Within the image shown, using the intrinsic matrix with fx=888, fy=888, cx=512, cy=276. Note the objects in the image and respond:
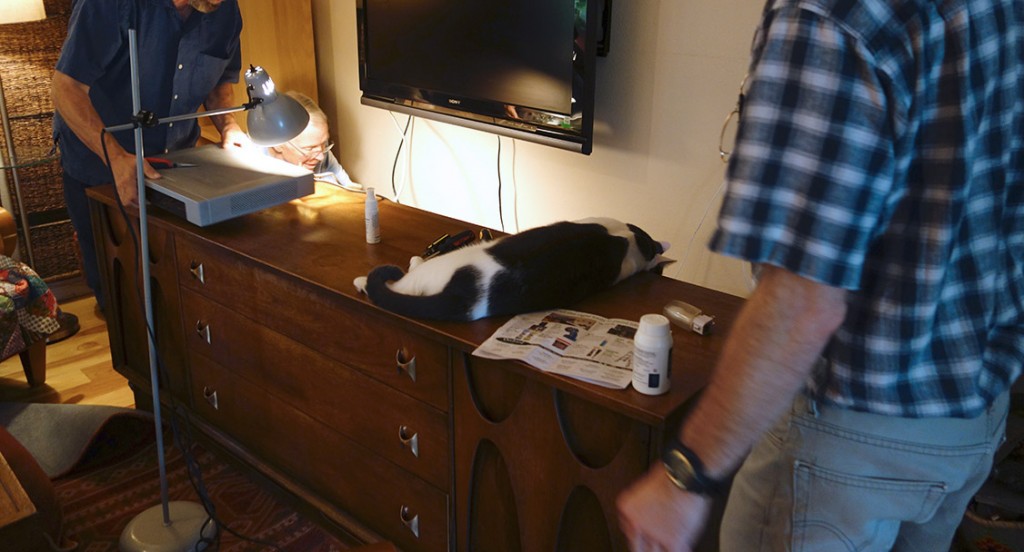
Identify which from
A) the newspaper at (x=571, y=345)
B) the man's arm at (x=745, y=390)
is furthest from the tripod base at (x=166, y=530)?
the man's arm at (x=745, y=390)

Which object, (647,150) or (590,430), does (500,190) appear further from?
(590,430)

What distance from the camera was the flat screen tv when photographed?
2.16 meters

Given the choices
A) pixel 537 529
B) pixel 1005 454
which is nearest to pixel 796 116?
pixel 537 529

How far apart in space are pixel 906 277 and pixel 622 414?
58cm

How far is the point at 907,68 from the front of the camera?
2.56 feet

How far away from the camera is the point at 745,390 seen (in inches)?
34.2

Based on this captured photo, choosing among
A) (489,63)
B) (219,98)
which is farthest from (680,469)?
(219,98)

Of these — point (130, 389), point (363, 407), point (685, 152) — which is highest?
point (685, 152)

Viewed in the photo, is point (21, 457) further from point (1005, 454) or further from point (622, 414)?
point (1005, 454)

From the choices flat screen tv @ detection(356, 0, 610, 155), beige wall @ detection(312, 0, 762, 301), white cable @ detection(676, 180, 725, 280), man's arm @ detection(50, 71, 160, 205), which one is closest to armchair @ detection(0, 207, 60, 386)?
man's arm @ detection(50, 71, 160, 205)

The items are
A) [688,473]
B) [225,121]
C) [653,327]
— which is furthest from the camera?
[225,121]

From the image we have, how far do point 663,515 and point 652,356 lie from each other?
394mm

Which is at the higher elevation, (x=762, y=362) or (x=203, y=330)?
(x=762, y=362)

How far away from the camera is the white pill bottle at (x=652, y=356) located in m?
1.29
